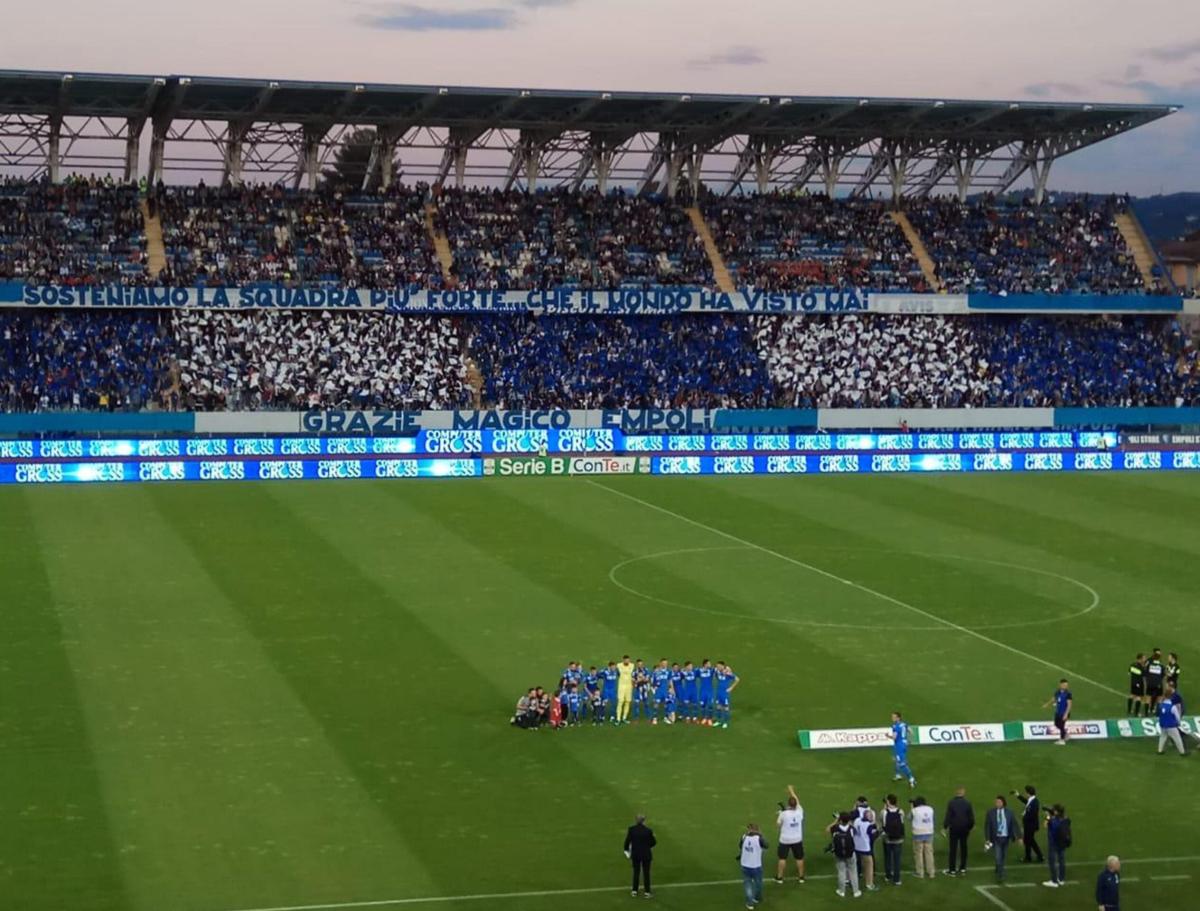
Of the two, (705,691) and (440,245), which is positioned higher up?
(440,245)

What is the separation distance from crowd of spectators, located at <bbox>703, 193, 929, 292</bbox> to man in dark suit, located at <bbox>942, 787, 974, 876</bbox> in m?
57.4

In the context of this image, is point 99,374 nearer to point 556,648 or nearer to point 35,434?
point 35,434

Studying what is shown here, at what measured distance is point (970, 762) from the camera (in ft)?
90.4

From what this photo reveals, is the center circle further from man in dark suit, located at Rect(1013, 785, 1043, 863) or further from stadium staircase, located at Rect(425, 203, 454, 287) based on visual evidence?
stadium staircase, located at Rect(425, 203, 454, 287)

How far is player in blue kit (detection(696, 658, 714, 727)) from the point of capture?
98.3 ft

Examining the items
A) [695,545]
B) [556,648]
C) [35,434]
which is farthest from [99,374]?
[556,648]

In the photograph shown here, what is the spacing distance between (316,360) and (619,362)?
1288 cm

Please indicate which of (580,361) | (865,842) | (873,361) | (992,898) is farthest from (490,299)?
(992,898)

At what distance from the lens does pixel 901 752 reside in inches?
1035

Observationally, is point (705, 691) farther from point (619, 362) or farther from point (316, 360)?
point (619, 362)

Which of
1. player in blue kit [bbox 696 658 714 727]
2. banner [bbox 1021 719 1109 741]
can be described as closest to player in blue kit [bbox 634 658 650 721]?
player in blue kit [bbox 696 658 714 727]

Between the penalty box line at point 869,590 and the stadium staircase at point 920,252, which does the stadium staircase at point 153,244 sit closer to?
the penalty box line at point 869,590

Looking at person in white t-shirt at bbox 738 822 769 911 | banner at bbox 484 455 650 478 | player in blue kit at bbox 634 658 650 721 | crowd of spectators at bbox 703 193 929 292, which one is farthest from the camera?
crowd of spectators at bbox 703 193 929 292

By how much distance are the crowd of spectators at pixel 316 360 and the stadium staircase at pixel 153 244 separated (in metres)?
2.34
